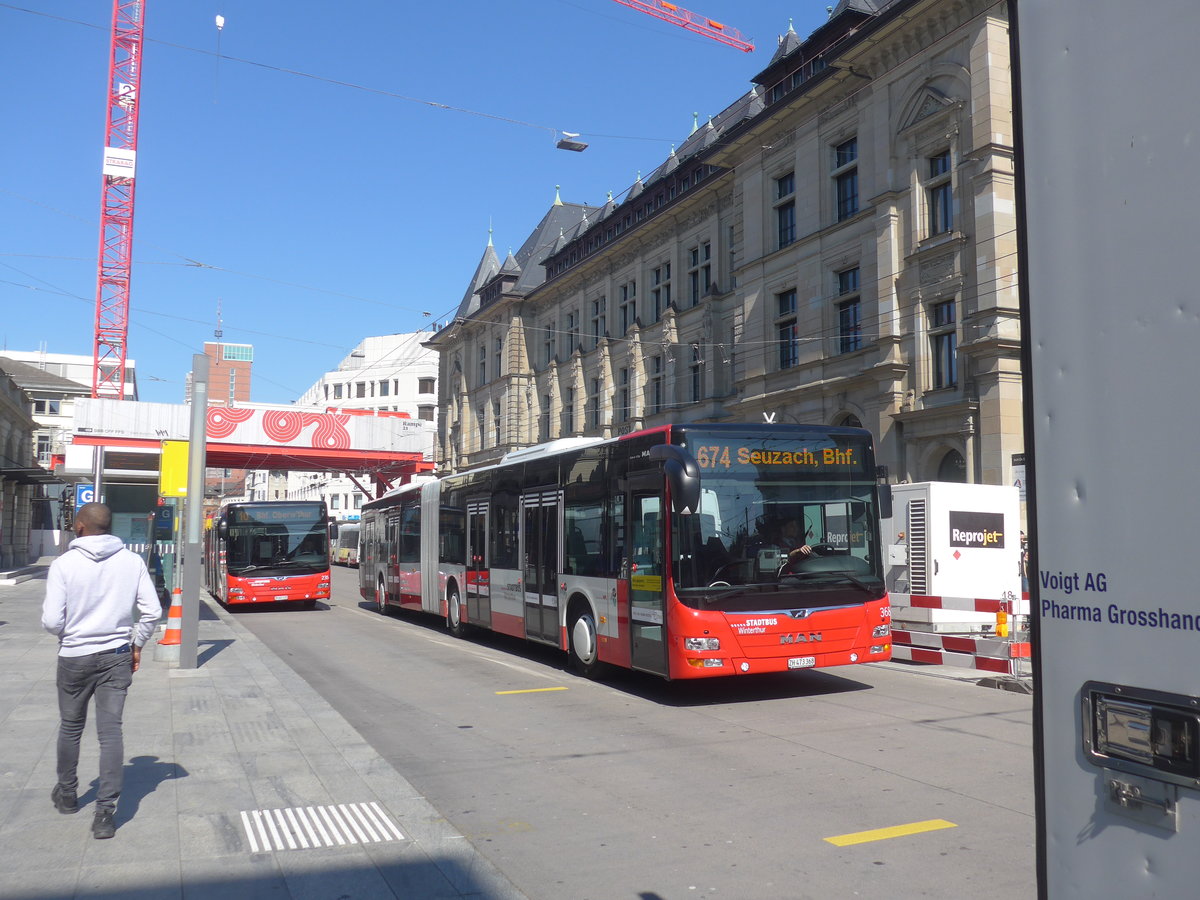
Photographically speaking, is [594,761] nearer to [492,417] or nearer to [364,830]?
[364,830]

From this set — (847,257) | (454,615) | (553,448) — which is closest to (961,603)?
(553,448)

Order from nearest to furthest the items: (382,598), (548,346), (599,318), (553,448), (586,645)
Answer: (586,645)
(553,448)
(382,598)
(599,318)
(548,346)

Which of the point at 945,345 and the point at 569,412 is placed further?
the point at 569,412

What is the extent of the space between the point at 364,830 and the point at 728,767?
119 inches

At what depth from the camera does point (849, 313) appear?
101 feet

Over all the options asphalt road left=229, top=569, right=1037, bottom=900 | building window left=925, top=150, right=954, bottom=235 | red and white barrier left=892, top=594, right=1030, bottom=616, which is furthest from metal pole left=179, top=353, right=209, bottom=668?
building window left=925, top=150, right=954, bottom=235

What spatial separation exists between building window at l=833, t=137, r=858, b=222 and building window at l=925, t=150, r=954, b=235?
302cm

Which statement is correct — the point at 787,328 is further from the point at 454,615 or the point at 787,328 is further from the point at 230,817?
the point at 230,817

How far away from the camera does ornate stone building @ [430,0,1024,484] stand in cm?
2538

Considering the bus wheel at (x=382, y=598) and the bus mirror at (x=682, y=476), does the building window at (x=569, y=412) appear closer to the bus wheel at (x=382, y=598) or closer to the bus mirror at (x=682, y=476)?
the bus wheel at (x=382, y=598)

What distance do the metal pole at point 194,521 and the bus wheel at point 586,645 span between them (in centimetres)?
477

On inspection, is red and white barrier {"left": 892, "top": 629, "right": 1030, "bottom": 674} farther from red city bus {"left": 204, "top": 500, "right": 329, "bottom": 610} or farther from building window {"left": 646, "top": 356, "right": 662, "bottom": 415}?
building window {"left": 646, "top": 356, "right": 662, "bottom": 415}

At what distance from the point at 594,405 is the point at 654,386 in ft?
20.5

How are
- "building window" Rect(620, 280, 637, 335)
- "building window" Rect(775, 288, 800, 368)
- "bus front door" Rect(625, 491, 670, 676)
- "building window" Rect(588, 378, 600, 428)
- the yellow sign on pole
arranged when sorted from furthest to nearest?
"building window" Rect(588, 378, 600, 428) → "building window" Rect(620, 280, 637, 335) → "building window" Rect(775, 288, 800, 368) → the yellow sign on pole → "bus front door" Rect(625, 491, 670, 676)
